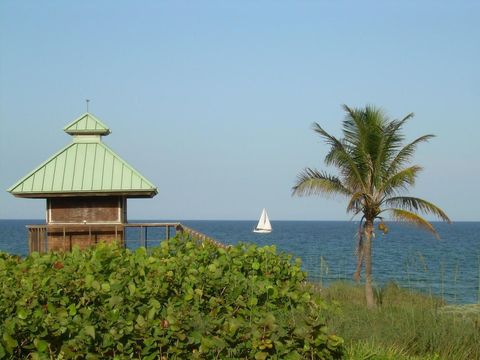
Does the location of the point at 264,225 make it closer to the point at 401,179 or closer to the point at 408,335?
the point at 401,179

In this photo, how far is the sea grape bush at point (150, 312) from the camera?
5.97m

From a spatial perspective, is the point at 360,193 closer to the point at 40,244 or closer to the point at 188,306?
the point at 40,244

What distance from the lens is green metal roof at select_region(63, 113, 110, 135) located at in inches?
914

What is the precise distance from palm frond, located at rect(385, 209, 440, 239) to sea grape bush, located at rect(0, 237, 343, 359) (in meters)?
12.4

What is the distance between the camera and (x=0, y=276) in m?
7.24

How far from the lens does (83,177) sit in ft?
72.2

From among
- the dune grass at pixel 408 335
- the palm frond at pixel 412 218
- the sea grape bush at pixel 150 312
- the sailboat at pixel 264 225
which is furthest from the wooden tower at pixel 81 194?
the sailboat at pixel 264 225

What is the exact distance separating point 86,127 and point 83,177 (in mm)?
2182

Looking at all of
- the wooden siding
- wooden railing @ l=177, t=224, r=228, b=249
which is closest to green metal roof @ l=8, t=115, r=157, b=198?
the wooden siding

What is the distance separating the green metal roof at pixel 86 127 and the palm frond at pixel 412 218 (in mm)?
10204

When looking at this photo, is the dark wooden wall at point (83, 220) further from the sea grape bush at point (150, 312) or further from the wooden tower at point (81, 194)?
the sea grape bush at point (150, 312)

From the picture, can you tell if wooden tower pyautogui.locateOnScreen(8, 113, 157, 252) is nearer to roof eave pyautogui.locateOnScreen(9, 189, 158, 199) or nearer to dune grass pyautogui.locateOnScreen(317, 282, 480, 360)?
roof eave pyautogui.locateOnScreen(9, 189, 158, 199)

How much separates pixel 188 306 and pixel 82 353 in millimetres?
1279

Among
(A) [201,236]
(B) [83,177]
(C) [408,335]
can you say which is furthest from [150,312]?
(B) [83,177]
